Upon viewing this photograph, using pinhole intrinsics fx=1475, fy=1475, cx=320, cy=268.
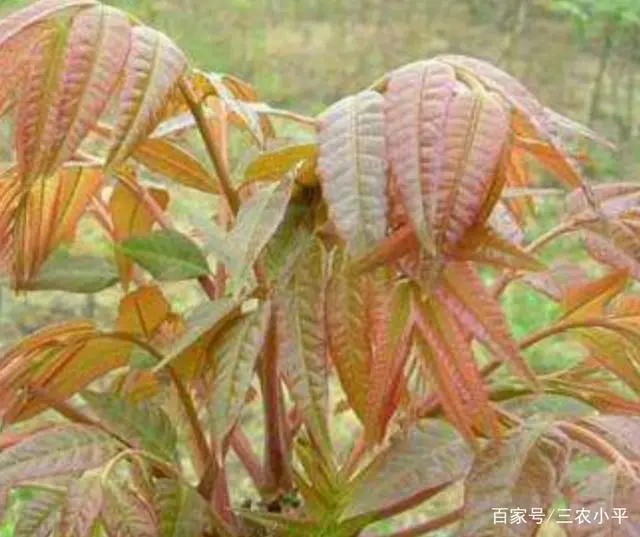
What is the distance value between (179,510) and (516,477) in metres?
0.14

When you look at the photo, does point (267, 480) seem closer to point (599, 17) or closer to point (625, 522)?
point (625, 522)

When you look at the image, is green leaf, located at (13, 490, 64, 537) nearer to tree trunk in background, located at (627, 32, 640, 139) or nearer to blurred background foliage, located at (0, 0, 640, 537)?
blurred background foliage, located at (0, 0, 640, 537)

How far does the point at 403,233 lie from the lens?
0.52 m

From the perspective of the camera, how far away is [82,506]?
57 cm

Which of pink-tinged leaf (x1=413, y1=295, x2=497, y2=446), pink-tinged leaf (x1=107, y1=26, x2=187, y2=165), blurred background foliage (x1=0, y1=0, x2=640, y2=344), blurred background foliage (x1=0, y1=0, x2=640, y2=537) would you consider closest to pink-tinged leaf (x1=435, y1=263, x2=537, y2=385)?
pink-tinged leaf (x1=413, y1=295, x2=497, y2=446)

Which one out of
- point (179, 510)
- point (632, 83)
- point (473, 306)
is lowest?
point (632, 83)

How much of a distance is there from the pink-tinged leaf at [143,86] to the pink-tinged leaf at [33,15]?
0.02 m

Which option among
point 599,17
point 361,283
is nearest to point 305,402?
point 361,283

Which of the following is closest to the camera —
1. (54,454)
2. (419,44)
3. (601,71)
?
(54,454)

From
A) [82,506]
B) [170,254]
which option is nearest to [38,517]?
[82,506]

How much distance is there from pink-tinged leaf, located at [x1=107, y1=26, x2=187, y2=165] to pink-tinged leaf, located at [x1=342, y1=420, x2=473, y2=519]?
17 centimetres

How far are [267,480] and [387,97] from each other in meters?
0.23

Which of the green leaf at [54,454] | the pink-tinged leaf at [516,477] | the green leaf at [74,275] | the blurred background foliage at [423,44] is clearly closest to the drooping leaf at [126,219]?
the green leaf at [74,275]

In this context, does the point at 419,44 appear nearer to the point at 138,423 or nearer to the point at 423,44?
the point at 423,44
